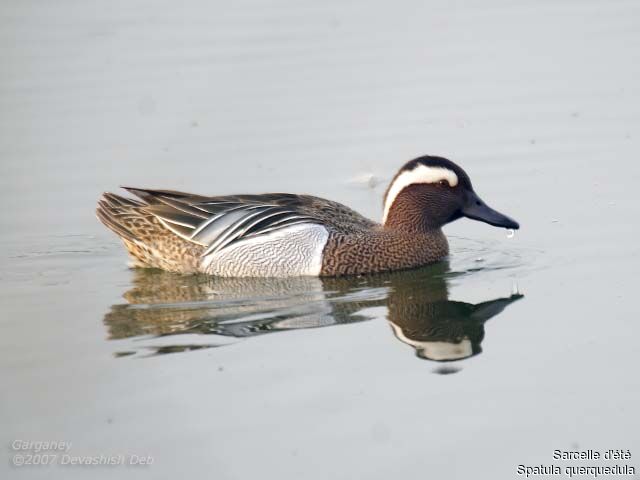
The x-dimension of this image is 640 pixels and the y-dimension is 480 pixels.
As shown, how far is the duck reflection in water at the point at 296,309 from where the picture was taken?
9.77 metres

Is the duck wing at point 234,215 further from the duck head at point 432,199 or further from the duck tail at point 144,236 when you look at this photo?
the duck head at point 432,199

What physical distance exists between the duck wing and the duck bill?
2.92 ft

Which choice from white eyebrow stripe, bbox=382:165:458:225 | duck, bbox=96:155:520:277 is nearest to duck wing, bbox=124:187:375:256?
duck, bbox=96:155:520:277

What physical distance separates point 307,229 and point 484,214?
1.53 m

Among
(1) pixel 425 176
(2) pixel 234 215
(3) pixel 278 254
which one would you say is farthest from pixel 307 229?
(1) pixel 425 176

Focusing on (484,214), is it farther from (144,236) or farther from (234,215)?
(144,236)

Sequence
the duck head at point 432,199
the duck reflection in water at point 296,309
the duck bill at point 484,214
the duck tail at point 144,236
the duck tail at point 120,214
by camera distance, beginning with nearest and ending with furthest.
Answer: the duck reflection in water at point 296,309
the duck bill at point 484,214
the duck head at point 432,199
the duck tail at point 144,236
the duck tail at point 120,214

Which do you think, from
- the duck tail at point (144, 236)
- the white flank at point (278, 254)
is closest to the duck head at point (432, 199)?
the white flank at point (278, 254)

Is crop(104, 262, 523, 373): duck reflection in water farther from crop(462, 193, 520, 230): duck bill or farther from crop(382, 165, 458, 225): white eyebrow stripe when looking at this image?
crop(382, 165, 458, 225): white eyebrow stripe

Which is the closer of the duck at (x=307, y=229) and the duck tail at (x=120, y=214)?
the duck at (x=307, y=229)

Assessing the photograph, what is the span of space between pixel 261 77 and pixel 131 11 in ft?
11.2

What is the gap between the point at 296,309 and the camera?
10523mm

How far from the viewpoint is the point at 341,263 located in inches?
454

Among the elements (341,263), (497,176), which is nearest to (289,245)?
(341,263)
